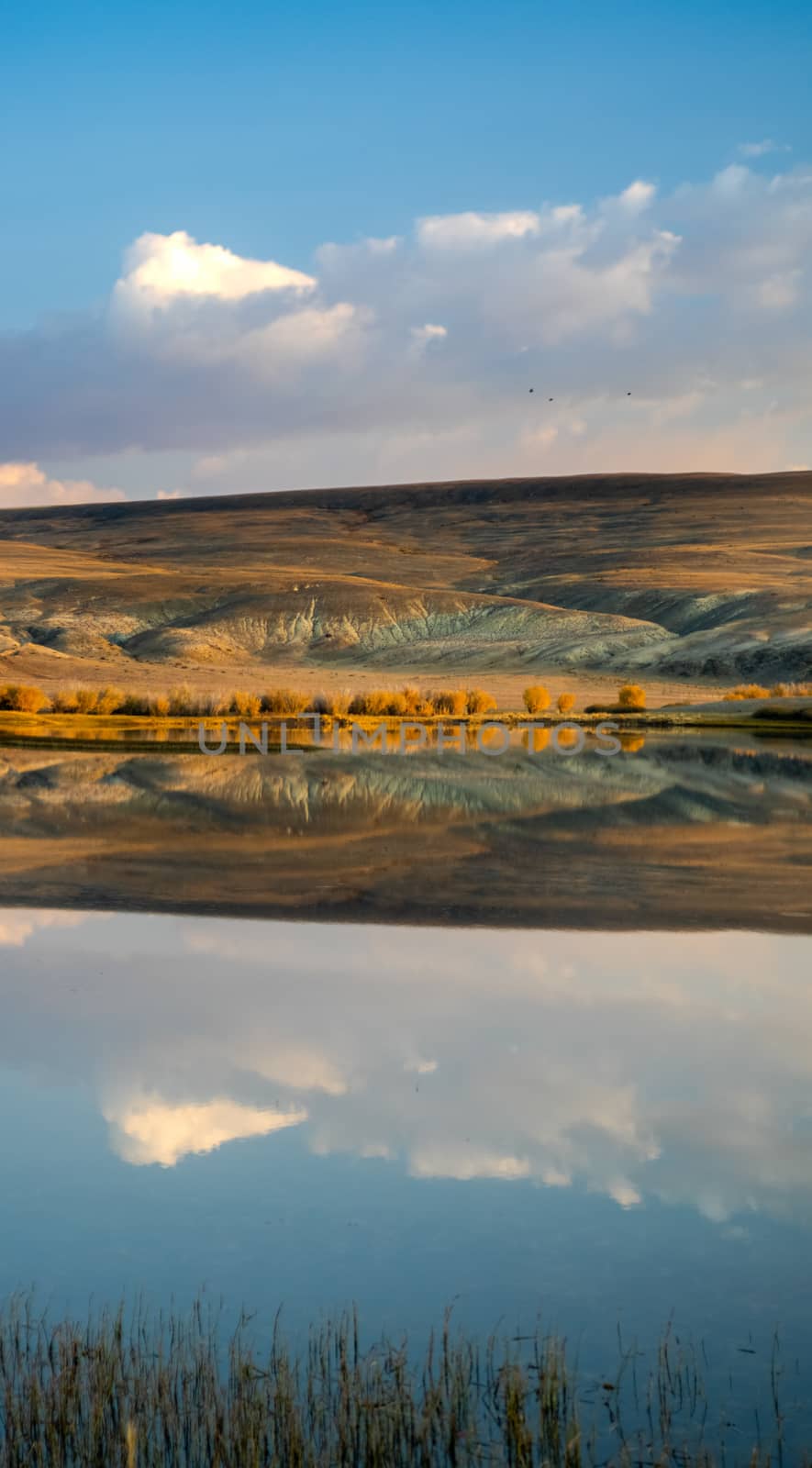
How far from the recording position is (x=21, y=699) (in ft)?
129

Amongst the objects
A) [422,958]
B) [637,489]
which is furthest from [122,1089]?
[637,489]

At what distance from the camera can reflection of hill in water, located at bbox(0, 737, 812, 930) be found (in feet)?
41.0

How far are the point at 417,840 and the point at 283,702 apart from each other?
85.4 feet

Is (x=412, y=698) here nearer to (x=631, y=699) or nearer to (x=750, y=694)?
(x=631, y=699)

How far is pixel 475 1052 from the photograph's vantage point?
7.56 meters

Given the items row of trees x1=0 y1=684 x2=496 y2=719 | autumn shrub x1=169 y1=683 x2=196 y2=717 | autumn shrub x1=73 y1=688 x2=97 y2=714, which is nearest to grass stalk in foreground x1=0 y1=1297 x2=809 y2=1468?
row of trees x1=0 y1=684 x2=496 y2=719

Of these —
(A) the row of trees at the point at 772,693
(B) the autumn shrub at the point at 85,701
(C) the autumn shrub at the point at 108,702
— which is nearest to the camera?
(B) the autumn shrub at the point at 85,701

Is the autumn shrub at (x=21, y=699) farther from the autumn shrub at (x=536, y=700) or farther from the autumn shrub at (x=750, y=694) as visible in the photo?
the autumn shrub at (x=750, y=694)

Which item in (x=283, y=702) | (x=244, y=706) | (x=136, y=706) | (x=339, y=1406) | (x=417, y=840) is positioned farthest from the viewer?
(x=283, y=702)

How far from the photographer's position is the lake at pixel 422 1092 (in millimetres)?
4980

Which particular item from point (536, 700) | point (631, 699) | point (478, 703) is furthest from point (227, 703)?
point (631, 699)

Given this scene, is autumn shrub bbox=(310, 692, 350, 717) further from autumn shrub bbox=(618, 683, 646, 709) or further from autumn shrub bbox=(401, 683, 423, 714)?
autumn shrub bbox=(618, 683, 646, 709)

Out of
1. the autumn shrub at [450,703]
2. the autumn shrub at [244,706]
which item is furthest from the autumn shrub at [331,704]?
the autumn shrub at [450,703]

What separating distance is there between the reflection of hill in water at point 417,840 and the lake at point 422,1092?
99 mm
